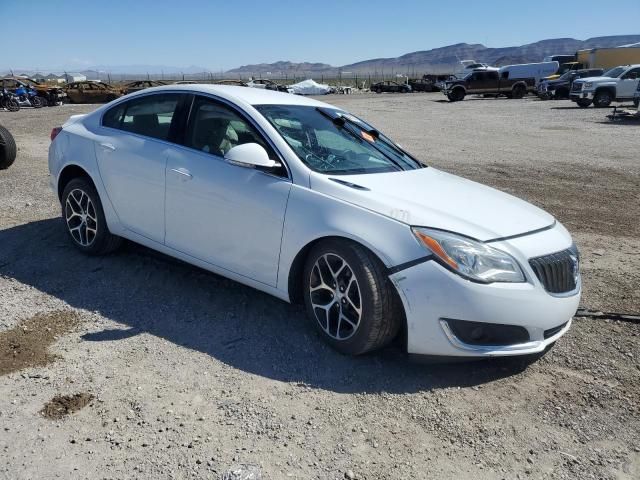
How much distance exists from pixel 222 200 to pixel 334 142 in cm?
97

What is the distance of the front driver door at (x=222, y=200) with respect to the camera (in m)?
3.89

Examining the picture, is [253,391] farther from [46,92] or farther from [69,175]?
[46,92]

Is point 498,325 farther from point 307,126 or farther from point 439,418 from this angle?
→ point 307,126

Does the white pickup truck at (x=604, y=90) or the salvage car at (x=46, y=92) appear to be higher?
the white pickup truck at (x=604, y=90)

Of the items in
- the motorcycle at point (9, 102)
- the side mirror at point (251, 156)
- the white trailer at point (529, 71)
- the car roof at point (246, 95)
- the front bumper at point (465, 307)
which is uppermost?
the white trailer at point (529, 71)

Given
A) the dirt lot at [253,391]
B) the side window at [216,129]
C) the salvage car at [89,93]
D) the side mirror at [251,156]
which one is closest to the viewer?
the dirt lot at [253,391]

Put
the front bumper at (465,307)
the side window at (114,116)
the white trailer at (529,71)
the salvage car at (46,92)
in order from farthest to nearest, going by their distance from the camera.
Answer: the white trailer at (529,71), the salvage car at (46,92), the side window at (114,116), the front bumper at (465,307)

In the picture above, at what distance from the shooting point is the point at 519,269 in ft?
10.9

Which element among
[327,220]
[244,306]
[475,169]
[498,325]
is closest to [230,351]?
[244,306]

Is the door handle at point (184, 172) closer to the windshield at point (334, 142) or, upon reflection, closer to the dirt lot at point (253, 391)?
the windshield at point (334, 142)

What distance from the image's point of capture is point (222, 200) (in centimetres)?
409

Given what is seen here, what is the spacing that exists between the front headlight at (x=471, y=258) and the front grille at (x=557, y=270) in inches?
6.4

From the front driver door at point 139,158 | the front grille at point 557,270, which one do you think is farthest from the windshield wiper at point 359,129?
the front grille at point 557,270

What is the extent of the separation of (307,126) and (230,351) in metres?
1.77
